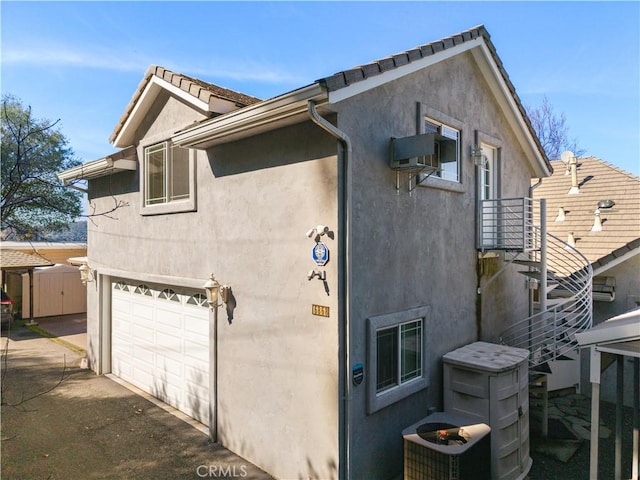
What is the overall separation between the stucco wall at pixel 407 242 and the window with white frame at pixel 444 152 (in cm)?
26

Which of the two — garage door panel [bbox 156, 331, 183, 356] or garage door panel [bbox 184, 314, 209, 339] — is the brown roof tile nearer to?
garage door panel [bbox 184, 314, 209, 339]

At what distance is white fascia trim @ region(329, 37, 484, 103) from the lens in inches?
200

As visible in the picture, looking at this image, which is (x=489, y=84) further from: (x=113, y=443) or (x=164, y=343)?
(x=113, y=443)

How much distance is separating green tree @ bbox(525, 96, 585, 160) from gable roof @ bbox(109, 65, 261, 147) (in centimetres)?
2419

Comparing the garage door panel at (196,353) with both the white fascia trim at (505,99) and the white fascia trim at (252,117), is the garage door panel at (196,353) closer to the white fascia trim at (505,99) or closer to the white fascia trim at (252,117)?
the white fascia trim at (252,117)

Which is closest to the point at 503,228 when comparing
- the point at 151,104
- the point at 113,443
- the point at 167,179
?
the point at 167,179

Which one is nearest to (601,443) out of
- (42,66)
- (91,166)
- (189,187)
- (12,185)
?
(189,187)

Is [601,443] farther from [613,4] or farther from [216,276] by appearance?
[613,4]

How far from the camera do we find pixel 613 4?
8.17 meters

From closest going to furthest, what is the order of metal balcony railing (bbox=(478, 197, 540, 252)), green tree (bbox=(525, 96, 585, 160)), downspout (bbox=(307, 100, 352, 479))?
downspout (bbox=(307, 100, 352, 479)) < metal balcony railing (bbox=(478, 197, 540, 252)) < green tree (bbox=(525, 96, 585, 160))

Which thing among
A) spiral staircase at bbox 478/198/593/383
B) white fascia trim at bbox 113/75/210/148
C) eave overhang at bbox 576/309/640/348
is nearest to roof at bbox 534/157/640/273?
spiral staircase at bbox 478/198/593/383

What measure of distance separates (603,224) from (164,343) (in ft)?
41.7

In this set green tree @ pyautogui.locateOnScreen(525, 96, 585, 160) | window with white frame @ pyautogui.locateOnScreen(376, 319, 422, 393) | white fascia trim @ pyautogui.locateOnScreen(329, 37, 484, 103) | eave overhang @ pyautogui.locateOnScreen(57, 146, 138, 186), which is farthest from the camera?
green tree @ pyautogui.locateOnScreen(525, 96, 585, 160)

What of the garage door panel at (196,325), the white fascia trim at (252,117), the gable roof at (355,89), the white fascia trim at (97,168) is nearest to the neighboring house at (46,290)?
the white fascia trim at (97,168)
